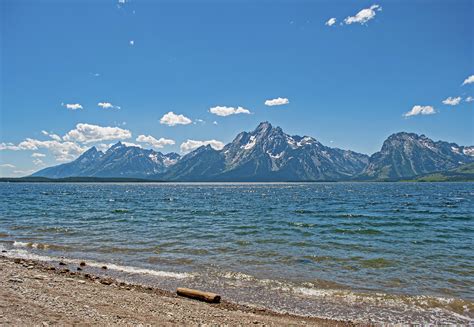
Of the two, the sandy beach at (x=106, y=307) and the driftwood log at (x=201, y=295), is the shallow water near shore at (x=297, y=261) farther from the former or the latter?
the sandy beach at (x=106, y=307)

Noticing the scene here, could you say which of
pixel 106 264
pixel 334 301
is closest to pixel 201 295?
pixel 334 301

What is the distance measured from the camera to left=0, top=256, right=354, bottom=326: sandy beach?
10.3 meters

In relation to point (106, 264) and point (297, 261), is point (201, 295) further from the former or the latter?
point (106, 264)

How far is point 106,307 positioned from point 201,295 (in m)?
4.16

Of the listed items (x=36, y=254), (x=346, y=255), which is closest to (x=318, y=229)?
(x=346, y=255)

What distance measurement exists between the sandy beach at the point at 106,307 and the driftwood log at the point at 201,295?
0.31 metres

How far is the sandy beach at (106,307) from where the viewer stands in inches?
405

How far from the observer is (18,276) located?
49.5 ft

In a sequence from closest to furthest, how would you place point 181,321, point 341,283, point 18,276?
point 181,321 → point 18,276 → point 341,283

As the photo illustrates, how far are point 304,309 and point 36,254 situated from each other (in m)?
20.1

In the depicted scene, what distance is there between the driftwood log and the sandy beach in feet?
1.02

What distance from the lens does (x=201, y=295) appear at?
14320mm

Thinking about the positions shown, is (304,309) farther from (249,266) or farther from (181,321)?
(249,266)

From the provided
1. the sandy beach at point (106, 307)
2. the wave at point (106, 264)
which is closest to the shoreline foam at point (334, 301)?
the wave at point (106, 264)
